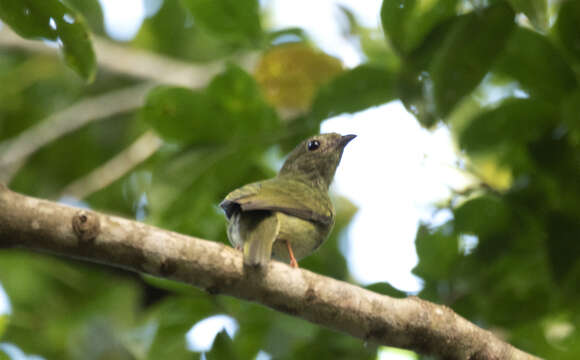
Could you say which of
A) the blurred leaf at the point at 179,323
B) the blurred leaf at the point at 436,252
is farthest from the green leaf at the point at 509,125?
the blurred leaf at the point at 179,323

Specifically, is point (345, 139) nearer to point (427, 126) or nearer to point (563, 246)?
point (427, 126)

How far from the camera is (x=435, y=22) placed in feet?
11.0

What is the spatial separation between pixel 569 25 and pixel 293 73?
177cm

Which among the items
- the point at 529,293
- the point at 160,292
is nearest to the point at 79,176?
the point at 160,292

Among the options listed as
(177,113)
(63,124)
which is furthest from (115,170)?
(177,113)

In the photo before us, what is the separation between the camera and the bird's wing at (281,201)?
2.77 metres

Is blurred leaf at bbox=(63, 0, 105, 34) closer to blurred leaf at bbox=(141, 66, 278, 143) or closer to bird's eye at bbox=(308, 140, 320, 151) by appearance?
blurred leaf at bbox=(141, 66, 278, 143)

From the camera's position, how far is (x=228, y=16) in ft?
12.1

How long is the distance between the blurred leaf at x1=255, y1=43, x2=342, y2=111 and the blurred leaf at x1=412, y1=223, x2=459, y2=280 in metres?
1.24

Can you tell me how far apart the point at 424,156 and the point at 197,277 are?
209 cm

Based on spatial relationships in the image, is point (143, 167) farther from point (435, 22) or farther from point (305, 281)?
point (305, 281)

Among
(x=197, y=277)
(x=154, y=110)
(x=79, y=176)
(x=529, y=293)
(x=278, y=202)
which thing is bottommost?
(x=197, y=277)

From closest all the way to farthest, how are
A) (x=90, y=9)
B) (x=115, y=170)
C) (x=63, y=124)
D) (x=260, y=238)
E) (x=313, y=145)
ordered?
(x=260, y=238) < (x=313, y=145) < (x=90, y=9) < (x=115, y=170) < (x=63, y=124)

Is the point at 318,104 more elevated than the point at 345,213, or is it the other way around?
the point at 345,213
